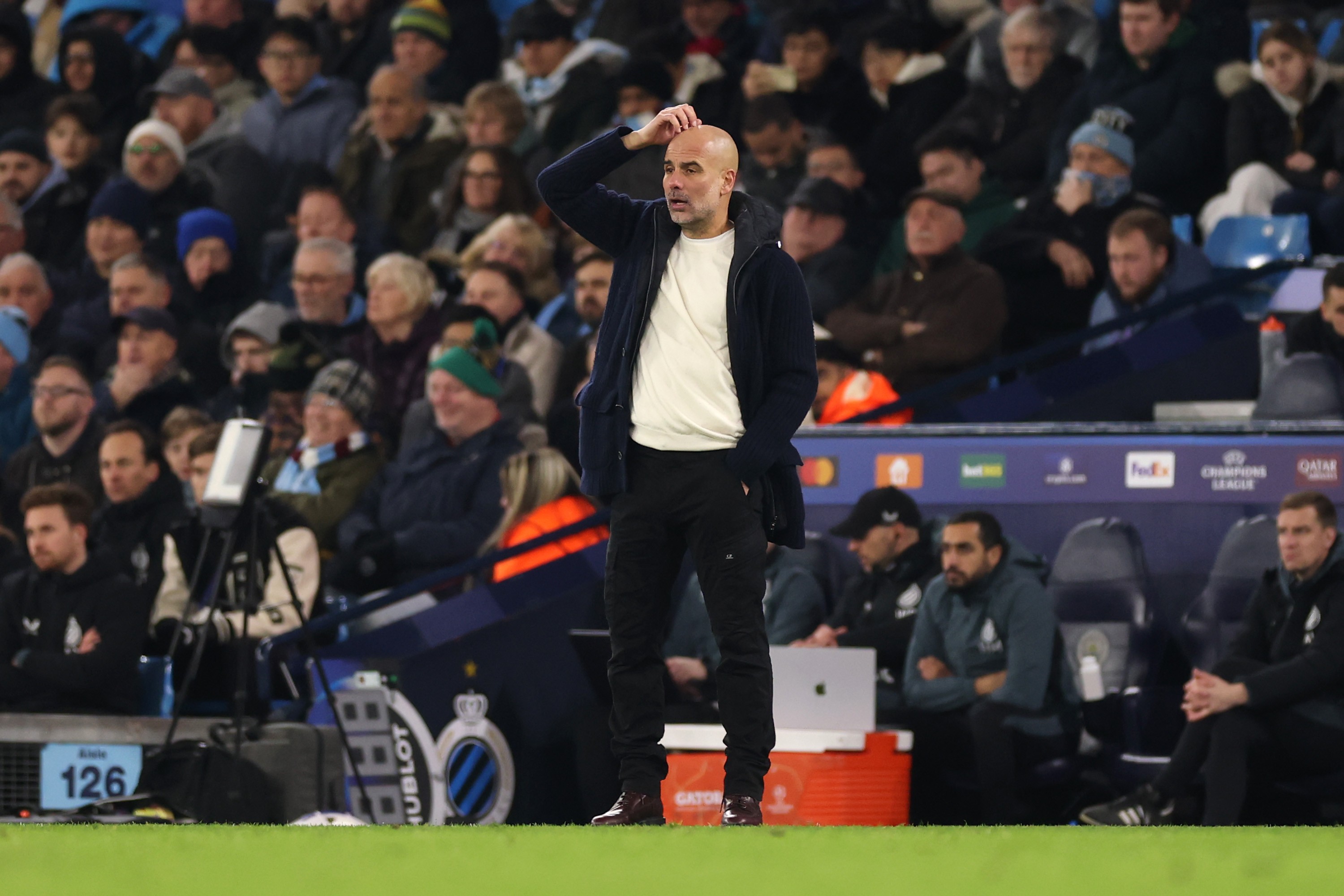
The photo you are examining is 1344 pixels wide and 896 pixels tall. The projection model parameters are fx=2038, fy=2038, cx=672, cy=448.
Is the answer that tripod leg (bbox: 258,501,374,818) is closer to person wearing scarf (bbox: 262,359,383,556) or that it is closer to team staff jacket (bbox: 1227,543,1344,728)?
person wearing scarf (bbox: 262,359,383,556)

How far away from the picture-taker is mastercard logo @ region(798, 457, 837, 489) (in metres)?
7.67

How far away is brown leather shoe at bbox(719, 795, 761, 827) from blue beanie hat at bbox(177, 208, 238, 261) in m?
7.56

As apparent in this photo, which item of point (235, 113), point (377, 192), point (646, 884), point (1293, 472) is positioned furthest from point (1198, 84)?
point (646, 884)

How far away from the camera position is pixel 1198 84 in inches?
378

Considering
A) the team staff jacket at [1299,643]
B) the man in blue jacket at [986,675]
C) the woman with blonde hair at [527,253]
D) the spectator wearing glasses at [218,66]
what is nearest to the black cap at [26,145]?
the spectator wearing glasses at [218,66]

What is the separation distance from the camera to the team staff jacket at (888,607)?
746 cm

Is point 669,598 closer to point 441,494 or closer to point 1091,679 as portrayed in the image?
point 1091,679

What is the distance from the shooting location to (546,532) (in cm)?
811

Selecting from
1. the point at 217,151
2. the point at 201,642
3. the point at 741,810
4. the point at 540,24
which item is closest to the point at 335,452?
the point at 201,642

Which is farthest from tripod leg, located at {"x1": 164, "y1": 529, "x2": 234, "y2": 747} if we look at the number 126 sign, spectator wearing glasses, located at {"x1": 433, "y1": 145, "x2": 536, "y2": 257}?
spectator wearing glasses, located at {"x1": 433, "y1": 145, "x2": 536, "y2": 257}

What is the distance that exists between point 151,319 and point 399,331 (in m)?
1.40

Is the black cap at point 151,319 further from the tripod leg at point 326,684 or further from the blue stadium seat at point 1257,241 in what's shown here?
the blue stadium seat at point 1257,241

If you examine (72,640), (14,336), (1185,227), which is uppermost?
(1185,227)

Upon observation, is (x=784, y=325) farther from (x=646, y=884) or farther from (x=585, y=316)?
(x=585, y=316)
